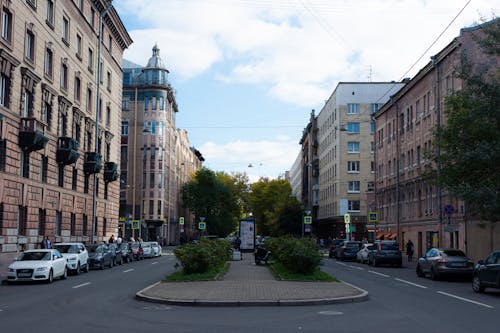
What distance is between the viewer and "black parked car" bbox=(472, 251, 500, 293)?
61.7ft

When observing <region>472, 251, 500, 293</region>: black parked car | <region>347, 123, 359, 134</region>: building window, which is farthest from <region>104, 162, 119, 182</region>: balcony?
<region>472, 251, 500, 293</region>: black parked car

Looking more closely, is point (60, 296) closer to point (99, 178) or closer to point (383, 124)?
point (99, 178)

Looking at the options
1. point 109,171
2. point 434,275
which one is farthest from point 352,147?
point 434,275

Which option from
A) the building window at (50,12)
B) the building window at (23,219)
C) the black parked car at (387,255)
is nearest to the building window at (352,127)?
the black parked car at (387,255)

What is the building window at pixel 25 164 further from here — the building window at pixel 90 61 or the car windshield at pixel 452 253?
the car windshield at pixel 452 253

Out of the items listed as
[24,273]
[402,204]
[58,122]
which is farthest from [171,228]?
[24,273]

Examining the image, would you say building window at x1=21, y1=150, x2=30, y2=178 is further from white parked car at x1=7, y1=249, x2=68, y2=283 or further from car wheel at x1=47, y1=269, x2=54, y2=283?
car wheel at x1=47, y1=269, x2=54, y2=283

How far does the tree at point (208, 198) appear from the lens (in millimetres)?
97562

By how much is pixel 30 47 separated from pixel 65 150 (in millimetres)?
7125

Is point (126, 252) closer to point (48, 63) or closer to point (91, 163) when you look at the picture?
point (91, 163)

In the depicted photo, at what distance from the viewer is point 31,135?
33.5 m

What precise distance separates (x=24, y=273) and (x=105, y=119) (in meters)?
31.3

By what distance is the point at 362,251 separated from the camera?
4438cm

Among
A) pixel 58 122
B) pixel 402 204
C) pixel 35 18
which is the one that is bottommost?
pixel 402 204
